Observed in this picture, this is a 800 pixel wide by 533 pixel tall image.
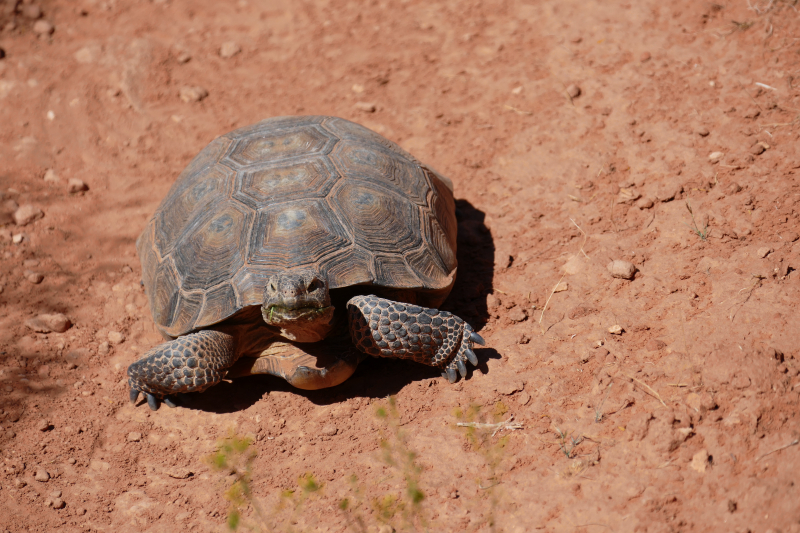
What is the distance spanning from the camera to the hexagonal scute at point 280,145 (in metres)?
3.76

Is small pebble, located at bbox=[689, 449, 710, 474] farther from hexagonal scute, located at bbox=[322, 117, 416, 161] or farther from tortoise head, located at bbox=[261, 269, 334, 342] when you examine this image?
hexagonal scute, located at bbox=[322, 117, 416, 161]

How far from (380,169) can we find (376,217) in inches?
17.9

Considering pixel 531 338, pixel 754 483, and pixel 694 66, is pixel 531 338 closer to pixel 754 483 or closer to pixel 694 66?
pixel 754 483

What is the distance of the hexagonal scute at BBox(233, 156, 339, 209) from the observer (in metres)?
3.50

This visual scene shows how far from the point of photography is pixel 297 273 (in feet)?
10.4

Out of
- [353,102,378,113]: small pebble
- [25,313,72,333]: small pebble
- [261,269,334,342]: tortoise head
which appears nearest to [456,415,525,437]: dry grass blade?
[261,269,334,342]: tortoise head

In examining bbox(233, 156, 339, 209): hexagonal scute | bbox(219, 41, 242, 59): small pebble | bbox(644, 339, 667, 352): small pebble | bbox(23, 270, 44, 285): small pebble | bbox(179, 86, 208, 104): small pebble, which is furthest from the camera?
bbox(219, 41, 242, 59): small pebble

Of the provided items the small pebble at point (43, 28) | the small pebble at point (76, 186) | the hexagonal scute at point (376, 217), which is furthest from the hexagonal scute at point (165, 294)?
the small pebble at point (43, 28)

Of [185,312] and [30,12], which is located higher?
[30,12]

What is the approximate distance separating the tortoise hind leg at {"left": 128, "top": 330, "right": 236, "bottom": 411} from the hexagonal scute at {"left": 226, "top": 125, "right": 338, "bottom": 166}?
44.7 inches

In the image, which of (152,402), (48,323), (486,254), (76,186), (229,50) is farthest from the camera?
(229,50)

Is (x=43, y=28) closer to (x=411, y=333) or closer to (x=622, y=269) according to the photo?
(x=411, y=333)

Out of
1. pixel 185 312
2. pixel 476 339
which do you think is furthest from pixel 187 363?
pixel 476 339

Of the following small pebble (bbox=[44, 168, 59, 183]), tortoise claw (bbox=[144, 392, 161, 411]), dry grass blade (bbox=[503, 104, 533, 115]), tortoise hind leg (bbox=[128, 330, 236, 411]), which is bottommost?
tortoise claw (bbox=[144, 392, 161, 411])
